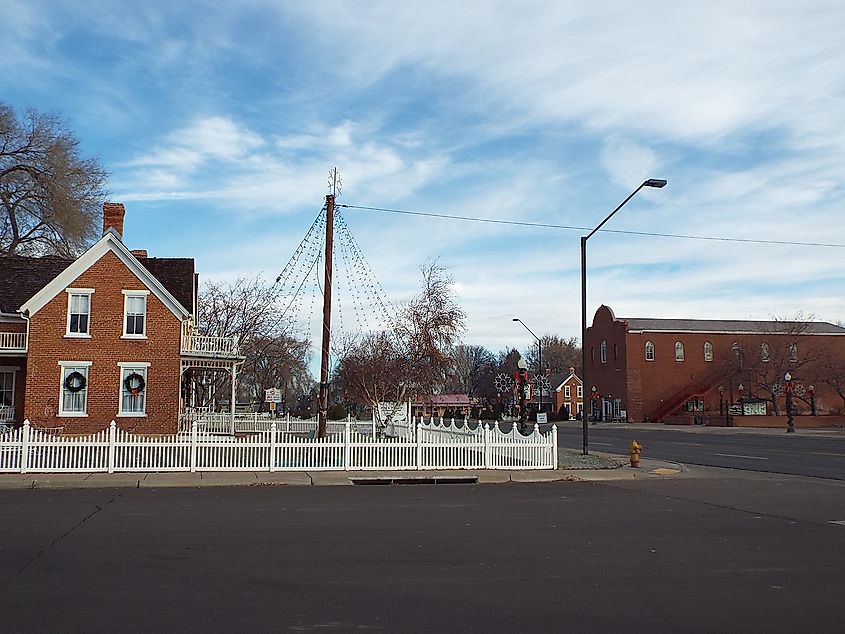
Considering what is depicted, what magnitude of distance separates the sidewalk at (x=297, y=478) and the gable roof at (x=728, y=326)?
2308 inches

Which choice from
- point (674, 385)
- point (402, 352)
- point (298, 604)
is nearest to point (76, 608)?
point (298, 604)

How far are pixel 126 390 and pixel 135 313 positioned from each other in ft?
9.66

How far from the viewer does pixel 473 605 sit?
7.60 m

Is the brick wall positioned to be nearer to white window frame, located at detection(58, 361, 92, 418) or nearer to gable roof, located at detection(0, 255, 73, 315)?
white window frame, located at detection(58, 361, 92, 418)

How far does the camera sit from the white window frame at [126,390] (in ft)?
101

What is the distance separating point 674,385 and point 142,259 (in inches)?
2203

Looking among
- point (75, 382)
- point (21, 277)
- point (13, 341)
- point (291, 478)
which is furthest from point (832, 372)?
point (13, 341)

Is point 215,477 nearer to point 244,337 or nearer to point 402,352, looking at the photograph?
point 402,352

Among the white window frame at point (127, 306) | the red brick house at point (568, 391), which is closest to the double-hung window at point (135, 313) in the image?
the white window frame at point (127, 306)

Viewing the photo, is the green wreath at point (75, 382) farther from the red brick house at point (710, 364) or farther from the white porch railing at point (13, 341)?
the red brick house at point (710, 364)

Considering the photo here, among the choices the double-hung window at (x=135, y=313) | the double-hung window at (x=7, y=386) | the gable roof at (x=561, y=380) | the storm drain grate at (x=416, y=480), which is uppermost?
the double-hung window at (x=135, y=313)

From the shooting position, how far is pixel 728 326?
8038cm

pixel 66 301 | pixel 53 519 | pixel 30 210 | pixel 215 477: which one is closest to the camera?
pixel 53 519

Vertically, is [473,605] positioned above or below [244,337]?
below
